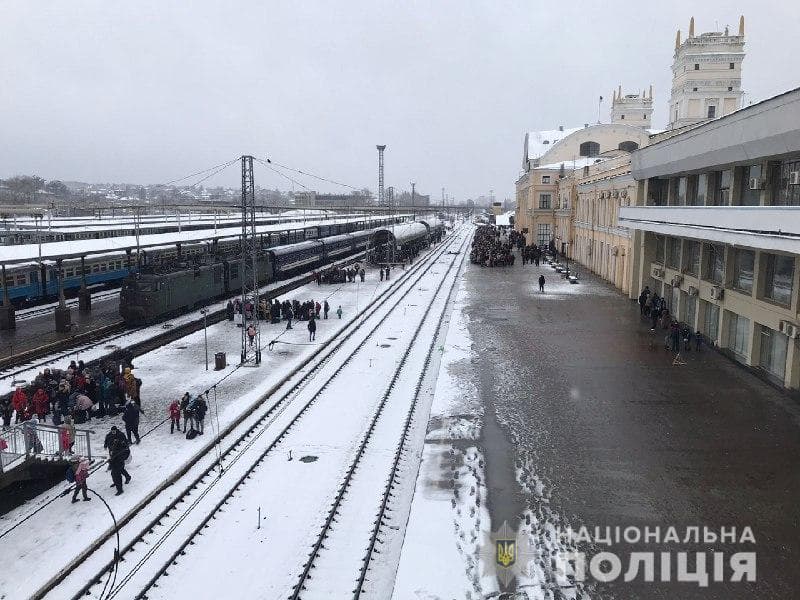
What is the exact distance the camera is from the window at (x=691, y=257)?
24.9 metres

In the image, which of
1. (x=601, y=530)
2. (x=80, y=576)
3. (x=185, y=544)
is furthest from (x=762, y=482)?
(x=80, y=576)

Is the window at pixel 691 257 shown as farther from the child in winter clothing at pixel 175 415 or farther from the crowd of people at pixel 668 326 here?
the child in winter clothing at pixel 175 415

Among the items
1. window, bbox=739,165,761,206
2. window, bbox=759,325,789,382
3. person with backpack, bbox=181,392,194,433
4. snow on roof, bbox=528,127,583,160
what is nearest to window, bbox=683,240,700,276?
window, bbox=739,165,761,206

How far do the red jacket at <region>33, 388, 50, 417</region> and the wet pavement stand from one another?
10.6 m

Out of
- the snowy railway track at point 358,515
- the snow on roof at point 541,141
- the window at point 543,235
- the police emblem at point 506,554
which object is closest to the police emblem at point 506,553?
the police emblem at point 506,554

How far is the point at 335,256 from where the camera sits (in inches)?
2315

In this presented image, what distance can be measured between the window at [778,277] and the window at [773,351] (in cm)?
105

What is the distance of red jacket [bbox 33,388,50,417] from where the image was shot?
1463 centimetres

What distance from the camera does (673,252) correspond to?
92.6 feet

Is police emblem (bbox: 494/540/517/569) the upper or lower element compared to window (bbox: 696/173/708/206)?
lower

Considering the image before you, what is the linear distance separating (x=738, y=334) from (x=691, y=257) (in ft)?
18.3

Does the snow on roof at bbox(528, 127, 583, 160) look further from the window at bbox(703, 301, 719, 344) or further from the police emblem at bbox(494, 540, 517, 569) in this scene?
the police emblem at bbox(494, 540, 517, 569)

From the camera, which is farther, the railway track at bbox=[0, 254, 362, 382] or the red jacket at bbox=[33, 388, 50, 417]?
the railway track at bbox=[0, 254, 362, 382]

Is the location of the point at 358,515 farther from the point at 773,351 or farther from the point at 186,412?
the point at 773,351
